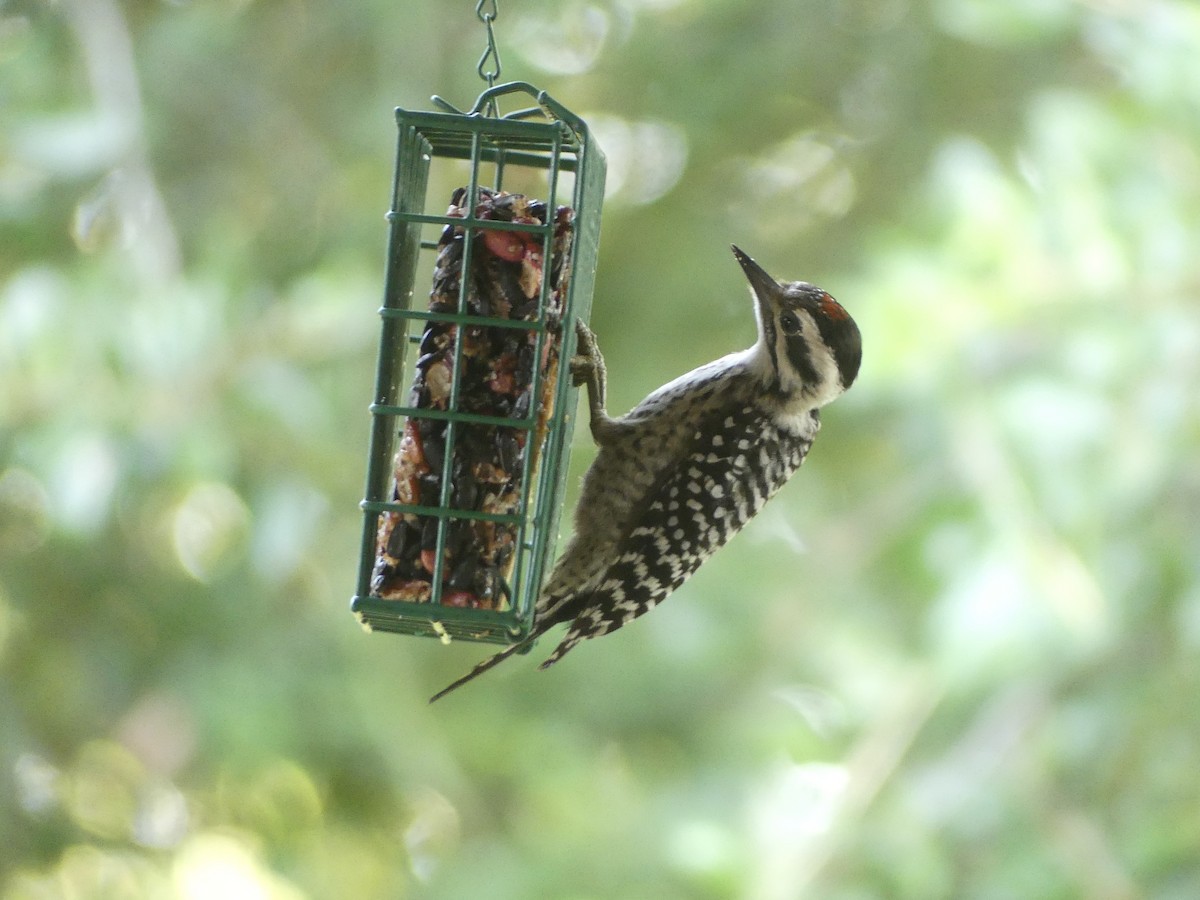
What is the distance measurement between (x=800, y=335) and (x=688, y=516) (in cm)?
53

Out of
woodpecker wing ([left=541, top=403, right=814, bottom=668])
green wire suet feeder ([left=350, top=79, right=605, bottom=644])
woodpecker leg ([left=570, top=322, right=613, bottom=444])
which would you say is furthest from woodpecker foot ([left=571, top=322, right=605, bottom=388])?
woodpecker wing ([left=541, top=403, right=814, bottom=668])

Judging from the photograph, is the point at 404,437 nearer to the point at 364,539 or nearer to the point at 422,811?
the point at 364,539

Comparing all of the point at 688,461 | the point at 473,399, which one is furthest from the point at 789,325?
the point at 473,399

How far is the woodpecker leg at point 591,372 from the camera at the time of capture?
127 inches

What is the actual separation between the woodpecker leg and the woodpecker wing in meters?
0.23

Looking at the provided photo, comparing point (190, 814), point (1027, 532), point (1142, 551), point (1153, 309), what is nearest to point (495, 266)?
point (1027, 532)

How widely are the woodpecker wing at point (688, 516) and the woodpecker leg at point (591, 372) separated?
0.23 metres

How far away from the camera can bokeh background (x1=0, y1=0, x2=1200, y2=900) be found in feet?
14.6

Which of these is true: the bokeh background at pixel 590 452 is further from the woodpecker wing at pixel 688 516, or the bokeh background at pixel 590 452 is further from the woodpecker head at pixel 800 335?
the woodpecker wing at pixel 688 516

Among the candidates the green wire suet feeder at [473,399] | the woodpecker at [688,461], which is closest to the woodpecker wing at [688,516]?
the woodpecker at [688,461]

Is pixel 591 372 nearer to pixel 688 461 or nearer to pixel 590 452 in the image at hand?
pixel 688 461

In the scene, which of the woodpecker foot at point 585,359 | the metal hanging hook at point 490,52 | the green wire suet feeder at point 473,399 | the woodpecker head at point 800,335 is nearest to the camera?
the metal hanging hook at point 490,52

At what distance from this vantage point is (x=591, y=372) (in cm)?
331

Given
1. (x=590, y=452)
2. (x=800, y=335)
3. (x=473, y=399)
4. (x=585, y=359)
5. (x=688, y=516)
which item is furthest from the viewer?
(x=590, y=452)
